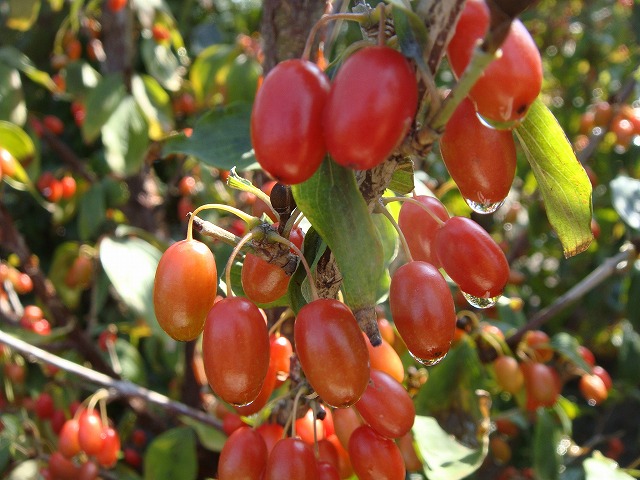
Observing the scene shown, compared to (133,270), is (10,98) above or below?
above

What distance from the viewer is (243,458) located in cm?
75

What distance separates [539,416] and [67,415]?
1.40 meters

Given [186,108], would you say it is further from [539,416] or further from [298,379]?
[298,379]


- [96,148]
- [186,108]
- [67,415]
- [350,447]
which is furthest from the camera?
[96,148]

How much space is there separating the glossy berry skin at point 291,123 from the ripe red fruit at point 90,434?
3.77 feet

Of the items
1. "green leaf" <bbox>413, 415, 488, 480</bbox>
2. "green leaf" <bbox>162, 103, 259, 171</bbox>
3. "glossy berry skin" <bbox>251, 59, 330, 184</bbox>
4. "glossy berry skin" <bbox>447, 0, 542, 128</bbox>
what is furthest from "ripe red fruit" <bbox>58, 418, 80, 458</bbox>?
"glossy berry skin" <bbox>447, 0, 542, 128</bbox>

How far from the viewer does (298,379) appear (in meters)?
0.84

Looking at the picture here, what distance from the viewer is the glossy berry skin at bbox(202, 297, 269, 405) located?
0.62m

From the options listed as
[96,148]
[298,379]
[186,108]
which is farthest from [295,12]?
[96,148]

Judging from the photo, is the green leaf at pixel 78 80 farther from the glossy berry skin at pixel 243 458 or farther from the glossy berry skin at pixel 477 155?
the glossy berry skin at pixel 477 155

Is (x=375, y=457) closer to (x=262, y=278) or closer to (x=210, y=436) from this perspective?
(x=262, y=278)

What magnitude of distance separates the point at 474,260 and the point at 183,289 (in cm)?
31

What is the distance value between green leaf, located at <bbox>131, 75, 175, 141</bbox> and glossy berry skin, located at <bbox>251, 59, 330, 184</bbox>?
1.83m

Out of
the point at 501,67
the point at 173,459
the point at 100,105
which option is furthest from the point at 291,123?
the point at 100,105
